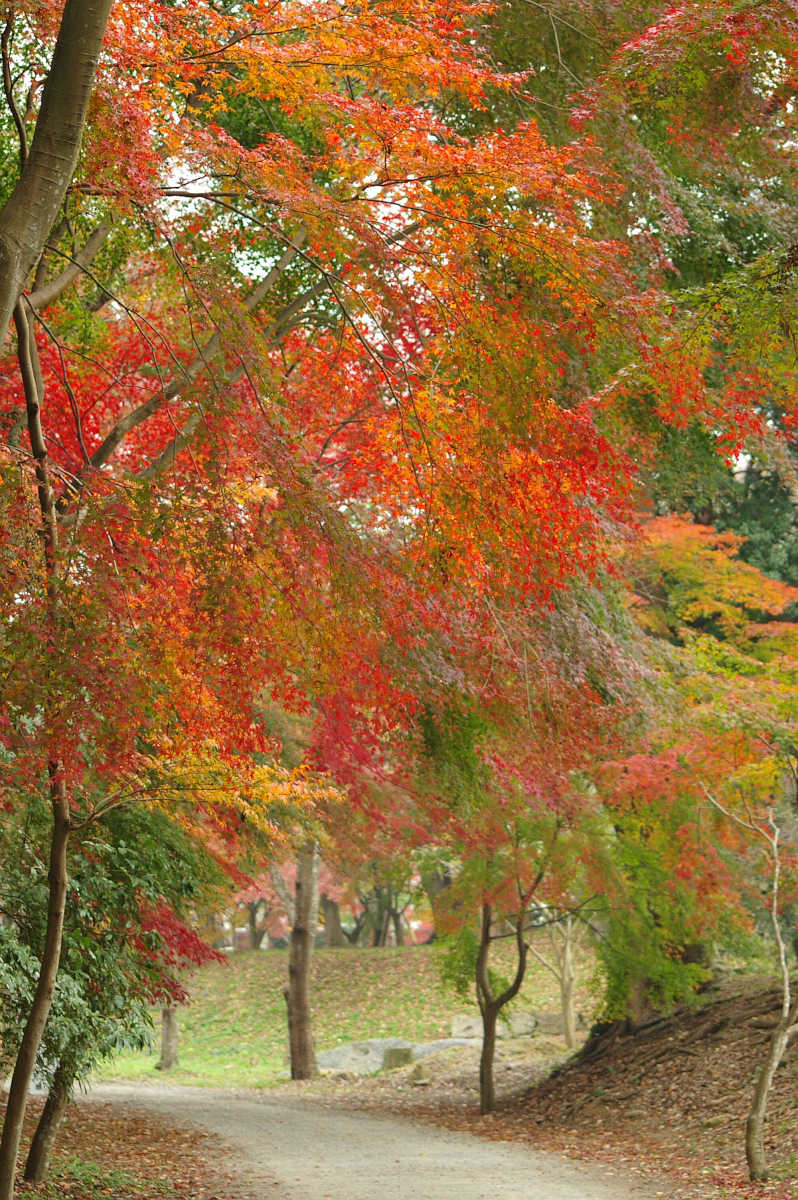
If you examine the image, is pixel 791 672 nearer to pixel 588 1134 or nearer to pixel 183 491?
pixel 588 1134

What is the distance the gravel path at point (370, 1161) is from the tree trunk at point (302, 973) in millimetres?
3204

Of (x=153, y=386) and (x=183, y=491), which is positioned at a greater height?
(x=153, y=386)

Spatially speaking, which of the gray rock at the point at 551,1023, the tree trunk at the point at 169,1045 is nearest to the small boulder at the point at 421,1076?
the gray rock at the point at 551,1023

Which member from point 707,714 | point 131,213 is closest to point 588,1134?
point 707,714

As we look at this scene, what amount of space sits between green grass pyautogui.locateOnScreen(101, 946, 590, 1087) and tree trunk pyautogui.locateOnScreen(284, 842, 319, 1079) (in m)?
2.13

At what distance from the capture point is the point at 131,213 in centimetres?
608

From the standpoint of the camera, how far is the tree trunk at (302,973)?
1809cm

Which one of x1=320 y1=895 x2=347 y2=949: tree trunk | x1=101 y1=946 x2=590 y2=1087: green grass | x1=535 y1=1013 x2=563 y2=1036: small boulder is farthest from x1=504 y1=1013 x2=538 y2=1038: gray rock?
x1=320 y1=895 x2=347 y2=949: tree trunk

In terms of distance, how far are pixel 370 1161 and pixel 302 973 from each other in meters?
8.01

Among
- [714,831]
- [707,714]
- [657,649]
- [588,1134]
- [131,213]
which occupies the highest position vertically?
[131,213]

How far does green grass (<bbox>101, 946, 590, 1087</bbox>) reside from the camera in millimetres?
22875

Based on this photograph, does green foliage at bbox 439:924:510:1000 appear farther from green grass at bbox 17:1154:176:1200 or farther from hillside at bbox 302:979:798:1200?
green grass at bbox 17:1154:176:1200

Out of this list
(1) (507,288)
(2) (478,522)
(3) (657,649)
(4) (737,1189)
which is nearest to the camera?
(2) (478,522)

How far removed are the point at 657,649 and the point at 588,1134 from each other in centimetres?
536
